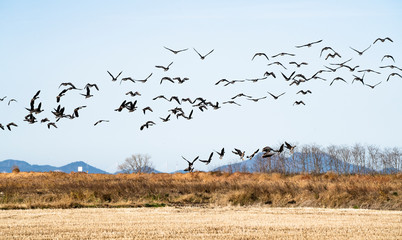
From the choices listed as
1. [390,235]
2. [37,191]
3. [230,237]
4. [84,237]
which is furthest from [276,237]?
[37,191]

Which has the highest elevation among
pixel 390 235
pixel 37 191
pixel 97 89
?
pixel 97 89

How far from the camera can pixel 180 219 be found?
2355cm

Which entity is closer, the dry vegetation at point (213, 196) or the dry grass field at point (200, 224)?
the dry grass field at point (200, 224)

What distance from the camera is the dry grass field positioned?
18.4 m

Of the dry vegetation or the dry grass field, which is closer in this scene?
the dry grass field

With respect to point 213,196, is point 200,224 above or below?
below

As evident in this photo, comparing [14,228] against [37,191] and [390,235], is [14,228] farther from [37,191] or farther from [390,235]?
[37,191]

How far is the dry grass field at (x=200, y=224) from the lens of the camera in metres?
18.4

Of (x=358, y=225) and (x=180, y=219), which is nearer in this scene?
(x=358, y=225)

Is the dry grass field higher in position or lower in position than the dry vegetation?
lower

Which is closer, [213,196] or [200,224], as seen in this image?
[200,224]

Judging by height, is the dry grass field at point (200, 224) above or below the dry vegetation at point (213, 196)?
below

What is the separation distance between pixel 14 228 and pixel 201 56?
939cm

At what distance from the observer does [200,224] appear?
70.2 feet
